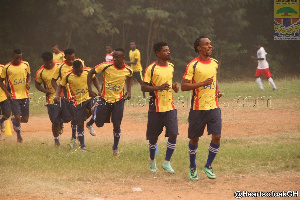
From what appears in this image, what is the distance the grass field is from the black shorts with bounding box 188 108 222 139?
771 mm

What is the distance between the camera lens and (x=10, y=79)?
1358 centimetres

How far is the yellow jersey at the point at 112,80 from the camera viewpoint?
36.3 feet

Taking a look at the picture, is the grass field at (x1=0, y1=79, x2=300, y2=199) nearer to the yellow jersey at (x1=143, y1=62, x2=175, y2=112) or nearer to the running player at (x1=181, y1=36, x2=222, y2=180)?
the running player at (x1=181, y1=36, x2=222, y2=180)

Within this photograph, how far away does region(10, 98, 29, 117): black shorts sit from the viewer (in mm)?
13564

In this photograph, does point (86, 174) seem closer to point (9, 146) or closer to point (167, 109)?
point (167, 109)

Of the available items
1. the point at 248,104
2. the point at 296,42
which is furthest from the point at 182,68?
the point at 248,104

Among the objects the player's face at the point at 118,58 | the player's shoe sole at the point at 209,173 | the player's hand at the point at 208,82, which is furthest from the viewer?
the player's face at the point at 118,58

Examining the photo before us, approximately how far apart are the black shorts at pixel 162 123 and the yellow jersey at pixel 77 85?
102 inches

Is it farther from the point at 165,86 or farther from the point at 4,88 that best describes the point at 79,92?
the point at 165,86

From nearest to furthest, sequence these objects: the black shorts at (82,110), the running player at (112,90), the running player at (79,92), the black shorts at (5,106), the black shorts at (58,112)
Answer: the running player at (112,90), the running player at (79,92), the black shorts at (82,110), the black shorts at (58,112), the black shorts at (5,106)

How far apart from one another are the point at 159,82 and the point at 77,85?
9.29ft

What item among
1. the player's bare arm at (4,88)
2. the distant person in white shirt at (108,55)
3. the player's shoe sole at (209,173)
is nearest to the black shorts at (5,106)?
the player's bare arm at (4,88)

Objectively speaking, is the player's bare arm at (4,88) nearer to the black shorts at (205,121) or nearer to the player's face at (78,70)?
the player's face at (78,70)

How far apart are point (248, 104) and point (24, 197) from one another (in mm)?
13384
